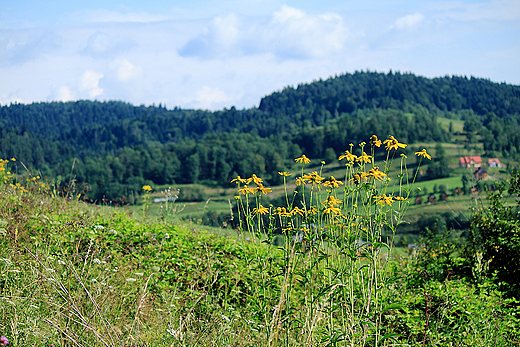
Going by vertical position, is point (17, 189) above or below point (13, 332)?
above

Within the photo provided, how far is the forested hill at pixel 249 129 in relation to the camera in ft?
298

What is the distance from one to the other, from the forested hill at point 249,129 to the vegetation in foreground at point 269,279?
58.4 m

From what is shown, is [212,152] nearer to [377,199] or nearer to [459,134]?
[459,134]

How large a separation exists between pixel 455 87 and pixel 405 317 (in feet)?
534

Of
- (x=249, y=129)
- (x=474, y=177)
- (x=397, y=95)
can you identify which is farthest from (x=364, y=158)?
(x=397, y=95)

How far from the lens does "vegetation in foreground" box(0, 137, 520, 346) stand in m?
2.47

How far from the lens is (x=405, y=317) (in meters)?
3.49

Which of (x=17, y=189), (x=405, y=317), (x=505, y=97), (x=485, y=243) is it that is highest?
(x=505, y=97)

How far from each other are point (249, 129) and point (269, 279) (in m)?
133

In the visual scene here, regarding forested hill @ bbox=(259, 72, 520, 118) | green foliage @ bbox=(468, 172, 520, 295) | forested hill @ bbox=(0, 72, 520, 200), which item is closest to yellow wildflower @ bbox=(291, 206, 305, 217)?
green foliage @ bbox=(468, 172, 520, 295)

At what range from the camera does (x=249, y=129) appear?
134625mm

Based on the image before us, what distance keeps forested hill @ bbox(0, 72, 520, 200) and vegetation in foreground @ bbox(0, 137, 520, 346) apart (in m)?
58.4

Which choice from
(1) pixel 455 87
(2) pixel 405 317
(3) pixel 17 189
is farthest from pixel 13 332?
(1) pixel 455 87

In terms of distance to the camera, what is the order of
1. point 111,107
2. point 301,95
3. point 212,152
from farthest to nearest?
point 111,107, point 301,95, point 212,152
